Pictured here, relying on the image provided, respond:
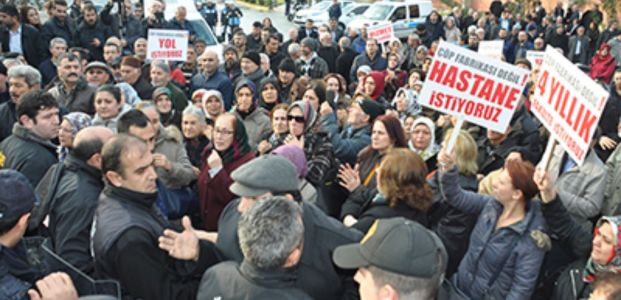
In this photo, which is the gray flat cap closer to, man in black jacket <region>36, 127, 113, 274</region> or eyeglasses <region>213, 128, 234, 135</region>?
man in black jacket <region>36, 127, 113, 274</region>

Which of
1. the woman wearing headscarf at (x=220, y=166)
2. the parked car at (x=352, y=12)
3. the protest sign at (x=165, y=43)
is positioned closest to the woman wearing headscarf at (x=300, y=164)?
the woman wearing headscarf at (x=220, y=166)

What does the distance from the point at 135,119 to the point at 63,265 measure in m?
1.76

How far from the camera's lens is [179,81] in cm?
898

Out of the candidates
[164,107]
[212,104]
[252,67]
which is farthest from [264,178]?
[252,67]

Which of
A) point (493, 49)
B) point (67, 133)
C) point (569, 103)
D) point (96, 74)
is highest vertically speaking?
Result: point (569, 103)

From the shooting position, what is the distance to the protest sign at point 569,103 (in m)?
3.50

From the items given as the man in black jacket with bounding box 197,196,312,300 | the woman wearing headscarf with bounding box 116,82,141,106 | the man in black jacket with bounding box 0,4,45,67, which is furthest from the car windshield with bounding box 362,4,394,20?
the man in black jacket with bounding box 197,196,312,300

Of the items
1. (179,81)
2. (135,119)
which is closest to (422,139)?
(135,119)

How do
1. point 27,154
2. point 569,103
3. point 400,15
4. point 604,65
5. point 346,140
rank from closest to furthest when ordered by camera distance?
1. point 569,103
2. point 27,154
3. point 346,140
4. point 604,65
5. point 400,15

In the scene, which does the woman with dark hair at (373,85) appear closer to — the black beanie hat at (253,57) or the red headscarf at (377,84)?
the red headscarf at (377,84)

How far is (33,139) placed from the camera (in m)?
4.38

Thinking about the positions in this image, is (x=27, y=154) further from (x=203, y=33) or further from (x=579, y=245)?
(x=203, y=33)

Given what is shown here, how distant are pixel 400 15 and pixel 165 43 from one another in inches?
638

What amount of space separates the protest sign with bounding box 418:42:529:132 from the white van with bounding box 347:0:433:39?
18.8 meters
